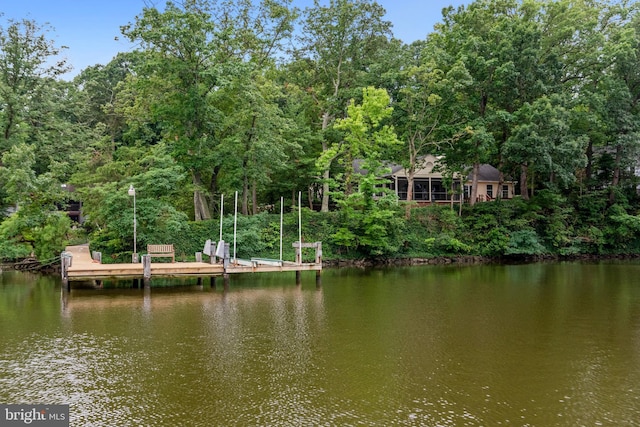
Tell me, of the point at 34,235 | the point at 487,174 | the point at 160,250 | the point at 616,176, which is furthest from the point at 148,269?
the point at 616,176

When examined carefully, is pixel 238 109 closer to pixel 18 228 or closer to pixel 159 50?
pixel 159 50

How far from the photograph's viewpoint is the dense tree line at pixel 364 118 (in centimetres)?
2361

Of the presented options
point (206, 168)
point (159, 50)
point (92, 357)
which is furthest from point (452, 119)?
point (92, 357)

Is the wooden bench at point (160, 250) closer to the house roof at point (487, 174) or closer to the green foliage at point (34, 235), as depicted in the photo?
the green foliage at point (34, 235)

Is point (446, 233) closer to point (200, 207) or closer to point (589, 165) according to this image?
point (589, 165)

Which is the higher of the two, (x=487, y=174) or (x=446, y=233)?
(x=487, y=174)

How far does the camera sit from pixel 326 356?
29.7 ft

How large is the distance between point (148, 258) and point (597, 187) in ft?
94.1

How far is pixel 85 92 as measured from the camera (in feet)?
131

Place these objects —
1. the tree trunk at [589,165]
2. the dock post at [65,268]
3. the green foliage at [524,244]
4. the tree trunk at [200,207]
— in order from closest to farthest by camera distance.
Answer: the dock post at [65,268]
the tree trunk at [200,207]
the green foliage at [524,244]
the tree trunk at [589,165]

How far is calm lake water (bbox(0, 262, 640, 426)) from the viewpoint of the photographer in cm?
664

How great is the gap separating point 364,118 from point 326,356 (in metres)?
19.9

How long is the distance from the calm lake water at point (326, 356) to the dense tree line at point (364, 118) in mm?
9942

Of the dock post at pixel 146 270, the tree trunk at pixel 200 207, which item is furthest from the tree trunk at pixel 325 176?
the dock post at pixel 146 270
